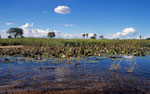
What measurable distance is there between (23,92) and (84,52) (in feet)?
28.0

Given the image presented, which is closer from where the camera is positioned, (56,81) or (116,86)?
(116,86)

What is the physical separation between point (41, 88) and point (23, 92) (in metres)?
0.55

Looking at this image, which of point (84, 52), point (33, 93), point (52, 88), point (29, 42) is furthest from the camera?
point (29, 42)

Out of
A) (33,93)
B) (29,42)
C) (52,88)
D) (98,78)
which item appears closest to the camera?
(33,93)

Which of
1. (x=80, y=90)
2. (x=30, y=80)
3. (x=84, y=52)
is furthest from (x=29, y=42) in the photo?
(x=80, y=90)

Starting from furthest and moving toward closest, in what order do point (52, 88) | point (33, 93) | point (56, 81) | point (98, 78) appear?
point (98, 78) < point (56, 81) < point (52, 88) < point (33, 93)

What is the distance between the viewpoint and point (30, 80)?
5.33 meters

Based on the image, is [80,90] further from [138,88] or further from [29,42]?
[29,42]

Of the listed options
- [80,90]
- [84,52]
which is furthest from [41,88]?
[84,52]

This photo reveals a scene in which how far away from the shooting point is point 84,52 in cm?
1234

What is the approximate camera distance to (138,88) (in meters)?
4.57

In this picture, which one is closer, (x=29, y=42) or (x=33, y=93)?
(x=33, y=93)

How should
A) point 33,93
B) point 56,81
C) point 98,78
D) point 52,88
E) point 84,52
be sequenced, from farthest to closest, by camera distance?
point 84,52, point 98,78, point 56,81, point 52,88, point 33,93

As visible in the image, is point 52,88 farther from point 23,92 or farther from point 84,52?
point 84,52
